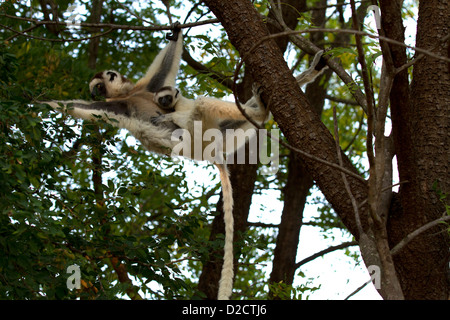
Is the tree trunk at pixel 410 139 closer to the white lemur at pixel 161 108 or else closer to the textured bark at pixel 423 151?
the textured bark at pixel 423 151

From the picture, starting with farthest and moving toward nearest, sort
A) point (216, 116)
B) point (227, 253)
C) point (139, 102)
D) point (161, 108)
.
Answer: point (139, 102) → point (161, 108) → point (216, 116) → point (227, 253)

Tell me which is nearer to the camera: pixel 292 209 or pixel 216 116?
pixel 216 116

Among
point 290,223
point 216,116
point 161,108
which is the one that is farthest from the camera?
point 290,223

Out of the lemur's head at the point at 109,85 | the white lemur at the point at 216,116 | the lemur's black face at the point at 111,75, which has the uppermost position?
the lemur's black face at the point at 111,75

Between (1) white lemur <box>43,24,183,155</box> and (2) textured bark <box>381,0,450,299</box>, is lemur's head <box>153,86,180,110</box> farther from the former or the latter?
(2) textured bark <box>381,0,450,299</box>

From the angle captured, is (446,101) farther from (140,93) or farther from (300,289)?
(140,93)

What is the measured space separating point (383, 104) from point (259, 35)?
180 centimetres

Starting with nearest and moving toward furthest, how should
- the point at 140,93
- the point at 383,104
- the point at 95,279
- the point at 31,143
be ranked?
1. the point at 383,104
2. the point at 31,143
3. the point at 95,279
4. the point at 140,93

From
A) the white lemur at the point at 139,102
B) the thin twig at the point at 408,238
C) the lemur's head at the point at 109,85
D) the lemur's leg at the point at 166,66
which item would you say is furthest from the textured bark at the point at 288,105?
the lemur's head at the point at 109,85

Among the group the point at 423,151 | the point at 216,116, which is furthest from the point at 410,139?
the point at 216,116

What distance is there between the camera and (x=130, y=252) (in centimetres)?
519

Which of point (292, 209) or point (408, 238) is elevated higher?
point (292, 209)

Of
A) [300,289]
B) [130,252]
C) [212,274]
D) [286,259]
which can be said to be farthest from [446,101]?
[286,259]

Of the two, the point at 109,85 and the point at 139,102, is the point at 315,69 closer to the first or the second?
the point at 139,102
